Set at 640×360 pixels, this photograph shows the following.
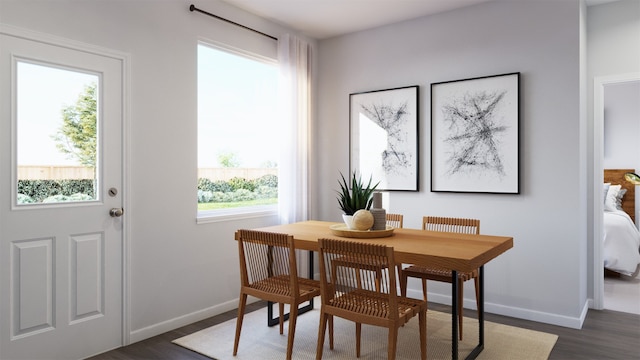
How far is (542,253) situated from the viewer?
3.46 meters

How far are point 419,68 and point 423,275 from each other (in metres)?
2.04

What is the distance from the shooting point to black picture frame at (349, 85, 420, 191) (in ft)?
13.5

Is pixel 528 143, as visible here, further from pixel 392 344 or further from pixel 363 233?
pixel 392 344

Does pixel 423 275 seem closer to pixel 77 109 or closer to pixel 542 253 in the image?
pixel 542 253

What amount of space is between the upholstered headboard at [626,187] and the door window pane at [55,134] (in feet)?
22.2

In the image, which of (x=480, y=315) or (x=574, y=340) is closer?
(x=480, y=315)

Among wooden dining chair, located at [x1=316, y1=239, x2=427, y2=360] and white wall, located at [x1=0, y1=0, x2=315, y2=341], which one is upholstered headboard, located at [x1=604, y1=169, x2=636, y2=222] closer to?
wooden dining chair, located at [x1=316, y1=239, x2=427, y2=360]

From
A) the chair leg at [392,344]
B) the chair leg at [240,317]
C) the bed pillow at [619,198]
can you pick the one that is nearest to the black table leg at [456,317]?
the chair leg at [392,344]

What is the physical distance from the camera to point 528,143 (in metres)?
3.51

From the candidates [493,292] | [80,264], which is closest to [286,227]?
[80,264]

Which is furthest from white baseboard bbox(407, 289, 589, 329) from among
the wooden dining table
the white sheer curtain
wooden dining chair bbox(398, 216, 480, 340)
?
the white sheer curtain

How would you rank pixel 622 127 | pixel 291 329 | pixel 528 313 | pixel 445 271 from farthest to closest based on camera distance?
pixel 622 127 < pixel 528 313 < pixel 445 271 < pixel 291 329

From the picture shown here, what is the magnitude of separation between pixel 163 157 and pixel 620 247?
4.86 meters

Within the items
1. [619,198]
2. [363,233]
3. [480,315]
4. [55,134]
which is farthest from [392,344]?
[619,198]
